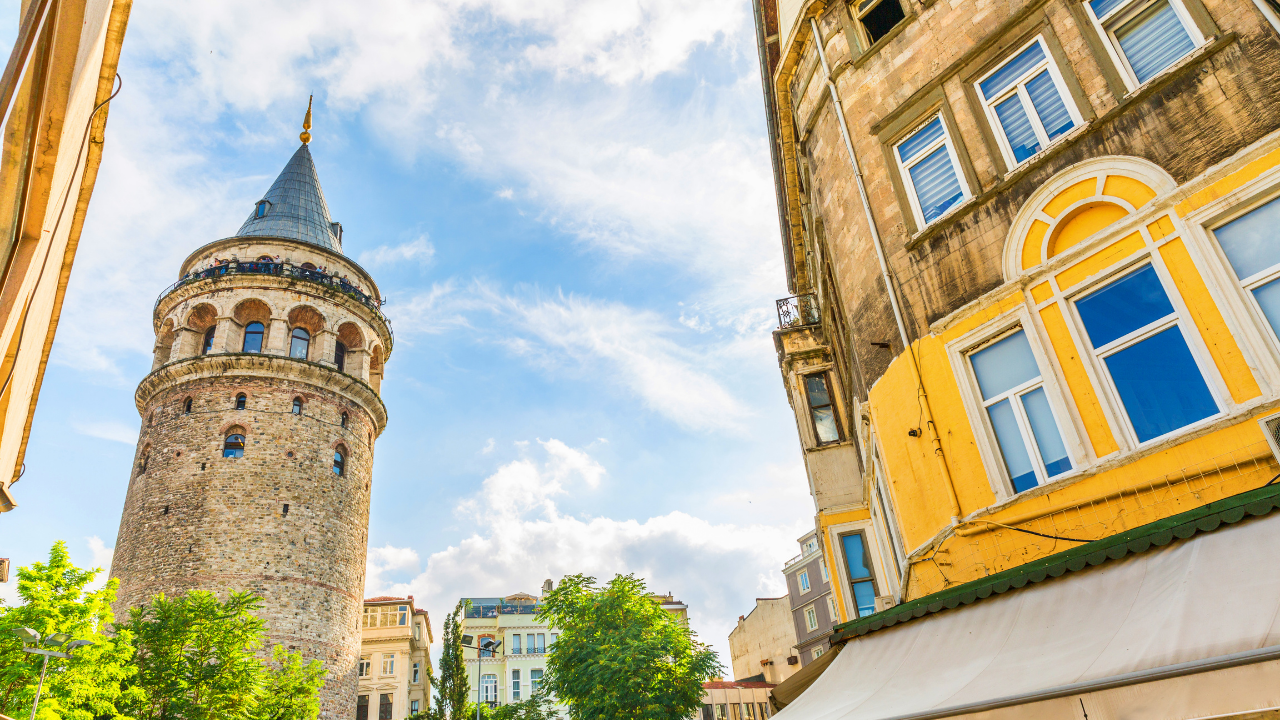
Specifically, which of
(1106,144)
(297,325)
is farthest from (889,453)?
(297,325)

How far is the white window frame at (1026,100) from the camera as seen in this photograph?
8.18 meters

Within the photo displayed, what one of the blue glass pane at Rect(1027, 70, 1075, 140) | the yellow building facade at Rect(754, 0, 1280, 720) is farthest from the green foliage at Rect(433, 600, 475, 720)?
the blue glass pane at Rect(1027, 70, 1075, 140)

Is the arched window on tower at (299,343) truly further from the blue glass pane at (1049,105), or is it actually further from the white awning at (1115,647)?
the white awning at (1115,647)

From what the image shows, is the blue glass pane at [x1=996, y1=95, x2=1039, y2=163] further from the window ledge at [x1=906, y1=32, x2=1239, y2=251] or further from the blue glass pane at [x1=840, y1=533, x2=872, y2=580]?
the blue glass pane at [x1=840, y1=533, x2=872, y2=580]

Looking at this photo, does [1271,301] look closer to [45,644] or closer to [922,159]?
[922,159]

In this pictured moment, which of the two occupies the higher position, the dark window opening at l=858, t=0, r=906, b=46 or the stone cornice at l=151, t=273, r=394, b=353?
the stone cornice at l=151, t=273, r=394, b=353

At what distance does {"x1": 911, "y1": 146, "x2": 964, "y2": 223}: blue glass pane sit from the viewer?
30.4 ft

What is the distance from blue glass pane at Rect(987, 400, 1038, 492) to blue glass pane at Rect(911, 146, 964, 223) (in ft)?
8.64

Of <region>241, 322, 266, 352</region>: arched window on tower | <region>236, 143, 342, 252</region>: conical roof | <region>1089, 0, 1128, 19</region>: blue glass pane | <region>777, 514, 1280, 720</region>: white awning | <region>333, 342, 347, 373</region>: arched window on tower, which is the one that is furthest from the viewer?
<region>236, 143, 342, 252</region>: conical roof

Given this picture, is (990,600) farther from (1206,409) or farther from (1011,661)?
(1206,409)

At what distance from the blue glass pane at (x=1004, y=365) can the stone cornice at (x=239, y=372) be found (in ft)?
96.3

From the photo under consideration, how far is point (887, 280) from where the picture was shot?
965cm

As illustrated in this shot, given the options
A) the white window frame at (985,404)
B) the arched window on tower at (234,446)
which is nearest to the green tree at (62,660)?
the arched window on tower at (234,446)

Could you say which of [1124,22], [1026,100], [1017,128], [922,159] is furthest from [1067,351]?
[1124,22]
